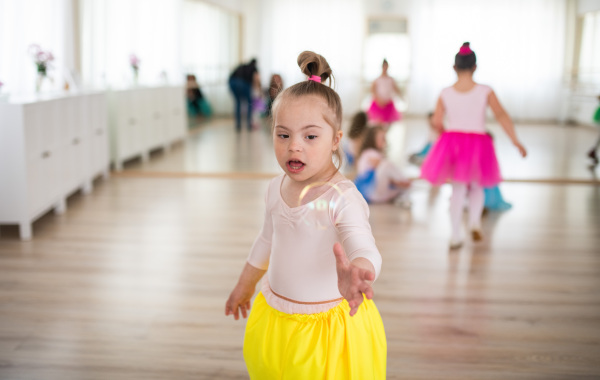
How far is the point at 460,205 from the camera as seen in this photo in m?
3.40

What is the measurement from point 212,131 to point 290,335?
8694mm

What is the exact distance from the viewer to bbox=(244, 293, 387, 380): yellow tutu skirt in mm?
1217

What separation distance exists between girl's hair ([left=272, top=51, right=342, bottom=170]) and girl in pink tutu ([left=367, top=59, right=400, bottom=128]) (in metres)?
5.82

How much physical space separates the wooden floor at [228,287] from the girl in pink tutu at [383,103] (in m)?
2.22

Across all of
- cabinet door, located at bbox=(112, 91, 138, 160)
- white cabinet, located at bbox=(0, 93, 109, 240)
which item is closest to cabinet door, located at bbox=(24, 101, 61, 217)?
white cabinet, located at bbox=(0, 93, 109, 240)

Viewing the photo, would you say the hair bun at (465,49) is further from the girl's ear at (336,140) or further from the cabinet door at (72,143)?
the cabinet door at (72,143)

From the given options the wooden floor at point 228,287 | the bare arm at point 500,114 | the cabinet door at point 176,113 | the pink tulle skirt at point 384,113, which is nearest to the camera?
the wooden floor at point 228,287

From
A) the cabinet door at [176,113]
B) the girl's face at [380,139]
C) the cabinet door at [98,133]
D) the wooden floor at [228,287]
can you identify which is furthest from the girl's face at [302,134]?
the cabinet door at [176,113]

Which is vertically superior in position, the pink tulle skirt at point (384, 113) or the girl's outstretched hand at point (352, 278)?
the pink tulle skirt at point (384, 113)

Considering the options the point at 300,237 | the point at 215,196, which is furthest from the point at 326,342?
the point at 215,196

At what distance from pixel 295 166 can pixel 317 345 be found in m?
0.37

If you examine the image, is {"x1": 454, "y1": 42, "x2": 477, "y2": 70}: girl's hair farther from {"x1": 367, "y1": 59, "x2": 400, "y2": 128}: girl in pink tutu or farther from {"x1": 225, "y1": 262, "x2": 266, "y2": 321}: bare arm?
{"x1": 367, "y1": 59, "x2": 400, "y2": 128}: girl in pink tutu

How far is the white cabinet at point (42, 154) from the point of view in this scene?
348cm

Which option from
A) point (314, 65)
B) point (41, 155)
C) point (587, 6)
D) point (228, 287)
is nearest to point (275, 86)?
point (314, 65)
